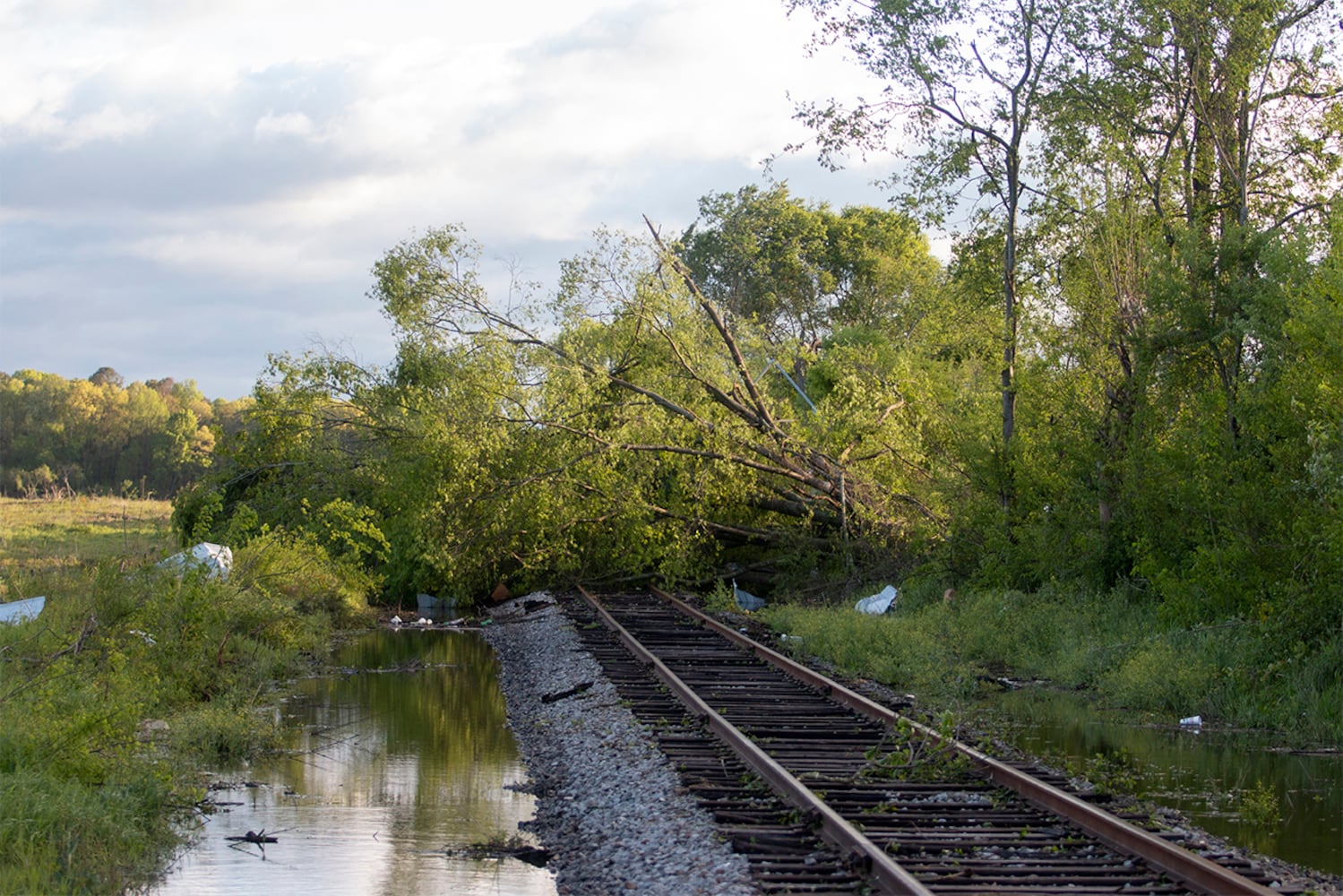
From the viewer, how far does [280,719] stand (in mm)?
12836

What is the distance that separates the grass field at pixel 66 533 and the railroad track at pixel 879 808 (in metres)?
6.60

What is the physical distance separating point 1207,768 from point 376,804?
655 centimetres

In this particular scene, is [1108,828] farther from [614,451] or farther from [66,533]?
[66,533]

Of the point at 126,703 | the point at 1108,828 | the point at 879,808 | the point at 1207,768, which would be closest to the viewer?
the point at 1108,828

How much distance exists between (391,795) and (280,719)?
12.4 ft

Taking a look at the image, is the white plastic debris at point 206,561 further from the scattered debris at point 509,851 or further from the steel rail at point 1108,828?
the steel rail at point 1108,828

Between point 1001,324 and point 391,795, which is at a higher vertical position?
point 1001,324

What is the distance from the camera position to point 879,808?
7.95 meters

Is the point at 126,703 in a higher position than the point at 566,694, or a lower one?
higher

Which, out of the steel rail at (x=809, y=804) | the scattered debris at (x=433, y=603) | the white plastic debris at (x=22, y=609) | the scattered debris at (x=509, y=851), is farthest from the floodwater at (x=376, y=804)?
the scattered debris at (x=433, y=603)

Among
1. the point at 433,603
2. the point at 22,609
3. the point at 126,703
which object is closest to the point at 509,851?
the point at 126,703

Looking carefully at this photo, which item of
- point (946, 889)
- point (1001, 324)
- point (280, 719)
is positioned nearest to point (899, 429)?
point (1001, 324)

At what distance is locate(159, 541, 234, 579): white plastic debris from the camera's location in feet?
44.6

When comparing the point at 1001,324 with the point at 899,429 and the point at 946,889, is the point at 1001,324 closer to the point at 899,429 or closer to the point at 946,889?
the point at 899,429
